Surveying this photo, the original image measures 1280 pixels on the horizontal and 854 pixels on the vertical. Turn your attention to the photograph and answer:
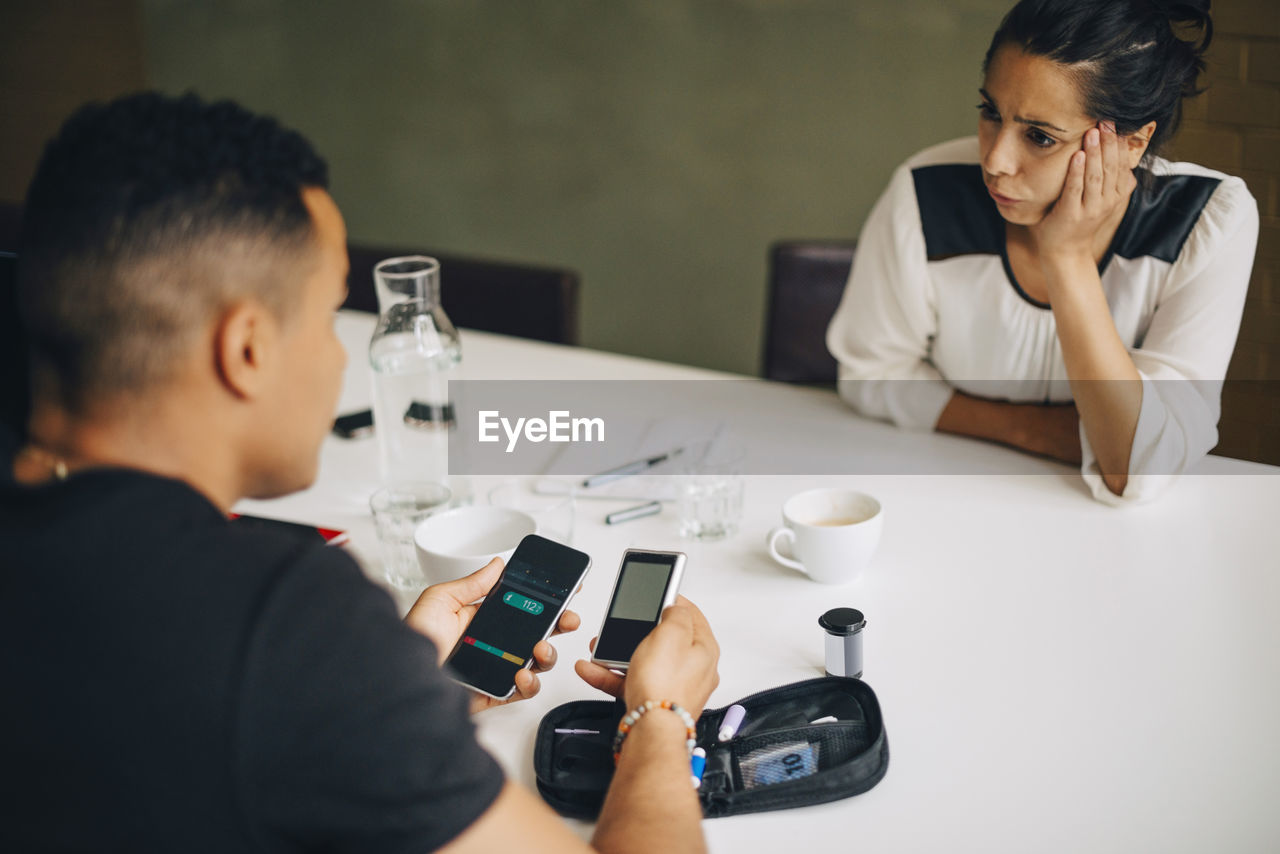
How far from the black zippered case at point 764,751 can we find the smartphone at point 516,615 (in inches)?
2.5

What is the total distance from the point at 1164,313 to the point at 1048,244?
199 millimetres

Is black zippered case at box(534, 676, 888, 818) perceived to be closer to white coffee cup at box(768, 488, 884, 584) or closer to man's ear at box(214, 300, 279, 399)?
white coffee cup at box(768, 488, 884, 584)

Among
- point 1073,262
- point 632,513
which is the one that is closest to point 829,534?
point 632,513

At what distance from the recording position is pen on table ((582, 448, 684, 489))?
4.58ft

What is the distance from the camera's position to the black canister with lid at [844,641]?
980 millimetres

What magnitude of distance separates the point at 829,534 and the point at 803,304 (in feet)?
3.12

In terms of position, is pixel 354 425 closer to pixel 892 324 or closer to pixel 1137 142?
pixel 892 324

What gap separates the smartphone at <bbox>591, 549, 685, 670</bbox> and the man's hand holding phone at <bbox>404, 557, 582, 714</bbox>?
5 cm

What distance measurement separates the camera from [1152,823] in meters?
0.84

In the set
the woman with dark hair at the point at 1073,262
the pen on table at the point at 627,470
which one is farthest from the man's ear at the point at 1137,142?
the pen on table at the point at 627,470

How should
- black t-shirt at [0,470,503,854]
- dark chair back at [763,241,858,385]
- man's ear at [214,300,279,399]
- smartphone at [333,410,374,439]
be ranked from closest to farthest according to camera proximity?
1. black t-shirt at [0,470,503,854]
2. man's ear at [214,300,279,399]
3. smartphone at [333,410,374,439]
4. dark chair back at [763,241,858,385]

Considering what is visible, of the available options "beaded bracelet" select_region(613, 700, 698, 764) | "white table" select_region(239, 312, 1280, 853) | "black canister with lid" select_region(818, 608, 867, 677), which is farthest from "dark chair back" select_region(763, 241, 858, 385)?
"beaded bracelet" select_region(613, 700, 698, 764)

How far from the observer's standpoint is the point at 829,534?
1.14m

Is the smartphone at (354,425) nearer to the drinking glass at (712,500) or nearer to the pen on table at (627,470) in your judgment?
the pen on table at (627,470)
